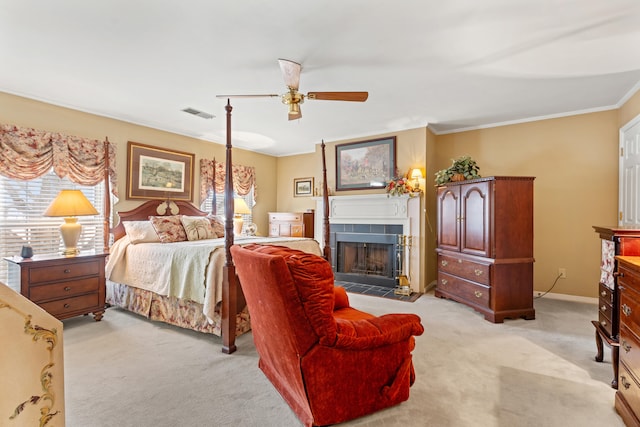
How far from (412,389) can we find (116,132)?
4687 millimetres

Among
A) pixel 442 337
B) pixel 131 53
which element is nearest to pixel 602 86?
pixel 442 337

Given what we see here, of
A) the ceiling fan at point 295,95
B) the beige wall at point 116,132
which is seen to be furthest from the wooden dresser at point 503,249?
the beige wall at point 116,132

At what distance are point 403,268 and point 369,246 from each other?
2.30 ft

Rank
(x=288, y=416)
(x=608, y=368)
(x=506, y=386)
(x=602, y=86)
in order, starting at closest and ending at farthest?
(x=288, y=416), (x=506, y=386), (x=608, y=368), (x=602, y=86)

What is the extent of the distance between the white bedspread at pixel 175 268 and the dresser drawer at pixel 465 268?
175 centimetres

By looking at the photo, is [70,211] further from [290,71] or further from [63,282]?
[290,71]

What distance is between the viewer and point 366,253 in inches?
204

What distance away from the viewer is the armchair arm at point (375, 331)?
1.54m

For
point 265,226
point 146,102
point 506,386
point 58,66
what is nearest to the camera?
point 506,386

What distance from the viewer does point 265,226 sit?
6.54 meters

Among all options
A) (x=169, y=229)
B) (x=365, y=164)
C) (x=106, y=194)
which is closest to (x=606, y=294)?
(x=365, y=164)

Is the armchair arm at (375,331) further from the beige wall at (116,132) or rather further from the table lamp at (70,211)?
the beige wall at (116,132)

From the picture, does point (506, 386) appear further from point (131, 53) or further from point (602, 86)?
point (131, 53)

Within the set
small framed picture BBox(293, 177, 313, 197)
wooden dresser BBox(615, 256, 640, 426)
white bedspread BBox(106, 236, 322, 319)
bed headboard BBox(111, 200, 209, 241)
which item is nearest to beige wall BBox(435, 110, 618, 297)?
wooden dresser BBox(615, 256, 640, 426)
